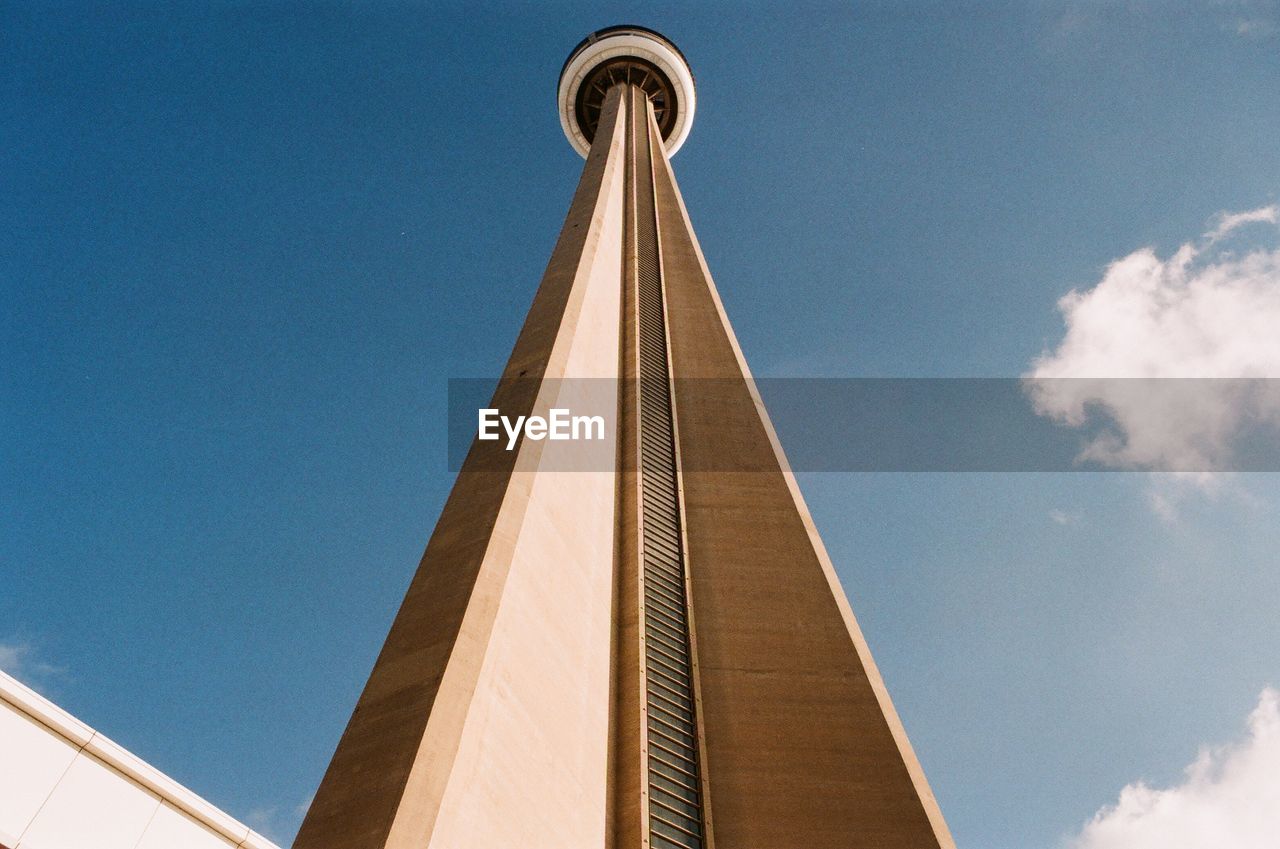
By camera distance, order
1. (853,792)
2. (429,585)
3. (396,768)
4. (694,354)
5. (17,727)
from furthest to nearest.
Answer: (694,354) → (853,792) → (429,585) → (17,727) → (396,768)

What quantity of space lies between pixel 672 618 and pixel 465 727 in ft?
15.3

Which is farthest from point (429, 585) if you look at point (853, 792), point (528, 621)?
point (853, 792)

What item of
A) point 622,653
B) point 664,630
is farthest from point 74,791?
point 664,630

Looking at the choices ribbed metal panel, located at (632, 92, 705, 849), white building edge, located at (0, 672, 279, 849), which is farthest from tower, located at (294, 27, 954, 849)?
white building edge, located at (0, 672, 279, 849)

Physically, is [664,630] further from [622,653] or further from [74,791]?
[74,791]

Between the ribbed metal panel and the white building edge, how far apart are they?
285 cm

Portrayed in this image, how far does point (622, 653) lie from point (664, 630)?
100 cm

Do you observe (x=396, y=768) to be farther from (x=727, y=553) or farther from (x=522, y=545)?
(x=727, y=553)

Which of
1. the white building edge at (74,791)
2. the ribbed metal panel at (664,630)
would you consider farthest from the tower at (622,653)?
the white building edge at (74,791)

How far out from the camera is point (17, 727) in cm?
466

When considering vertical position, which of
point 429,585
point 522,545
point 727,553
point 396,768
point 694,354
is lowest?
point 396,768

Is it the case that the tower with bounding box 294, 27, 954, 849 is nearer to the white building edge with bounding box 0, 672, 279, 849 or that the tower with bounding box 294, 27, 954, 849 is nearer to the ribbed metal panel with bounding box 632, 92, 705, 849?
the ribbed metal panel with bounding box 632, 92, 705, 849

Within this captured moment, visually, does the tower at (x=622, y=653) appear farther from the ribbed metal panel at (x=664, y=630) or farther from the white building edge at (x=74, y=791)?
the white building edge at (x=74, y=791)

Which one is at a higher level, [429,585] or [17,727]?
[429,585]
